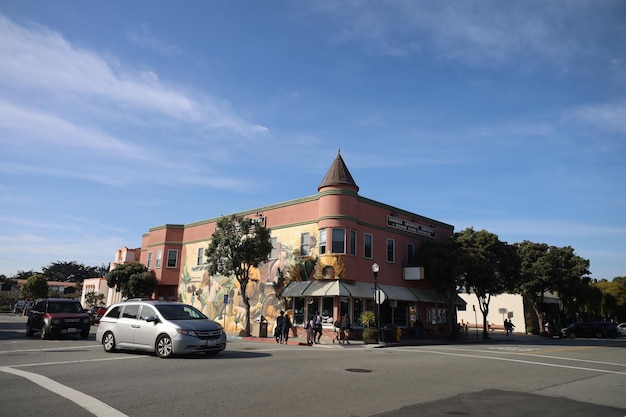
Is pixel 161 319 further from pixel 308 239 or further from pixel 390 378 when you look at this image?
pixel 308 239

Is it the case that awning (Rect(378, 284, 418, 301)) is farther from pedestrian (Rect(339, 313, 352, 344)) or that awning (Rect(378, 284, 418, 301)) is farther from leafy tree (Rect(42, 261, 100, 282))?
leafy tree (Rect(42, 261, 100, 282))

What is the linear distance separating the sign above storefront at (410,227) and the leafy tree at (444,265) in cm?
135

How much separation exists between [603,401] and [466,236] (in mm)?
26815

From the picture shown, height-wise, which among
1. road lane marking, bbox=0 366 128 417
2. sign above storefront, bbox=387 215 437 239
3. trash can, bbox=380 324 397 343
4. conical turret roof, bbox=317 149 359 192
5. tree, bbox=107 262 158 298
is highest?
conical turret roof, bbox=317 149 359 192

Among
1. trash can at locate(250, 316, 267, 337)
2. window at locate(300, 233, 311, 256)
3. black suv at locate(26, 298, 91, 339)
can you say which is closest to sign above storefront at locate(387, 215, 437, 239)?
window at locate(300, 233, 311, 256)

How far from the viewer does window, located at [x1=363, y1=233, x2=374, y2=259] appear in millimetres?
31766

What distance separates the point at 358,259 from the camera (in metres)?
30.9

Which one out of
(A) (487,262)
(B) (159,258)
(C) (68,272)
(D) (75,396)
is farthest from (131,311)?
(C) (68,272)

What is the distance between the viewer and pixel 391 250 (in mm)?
34031

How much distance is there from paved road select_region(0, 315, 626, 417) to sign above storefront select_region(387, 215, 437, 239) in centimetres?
2004

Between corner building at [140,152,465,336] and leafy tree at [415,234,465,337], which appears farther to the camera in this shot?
leafy tree at [415,234,465,337]

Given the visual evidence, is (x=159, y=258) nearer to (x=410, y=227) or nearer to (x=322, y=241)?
(x=322, y=241)

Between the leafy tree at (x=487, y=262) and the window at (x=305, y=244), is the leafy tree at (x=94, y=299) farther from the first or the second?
the leafy tree at (x=487, y=262)

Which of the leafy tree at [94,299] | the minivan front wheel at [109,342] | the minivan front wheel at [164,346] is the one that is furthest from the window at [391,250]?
the leafy tree at [94,299]
